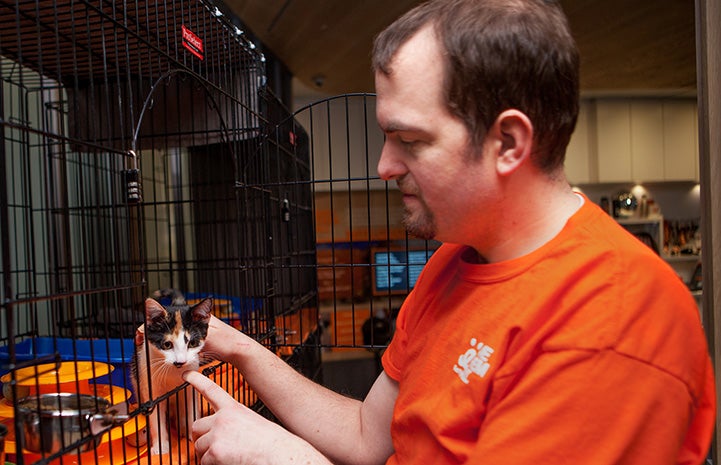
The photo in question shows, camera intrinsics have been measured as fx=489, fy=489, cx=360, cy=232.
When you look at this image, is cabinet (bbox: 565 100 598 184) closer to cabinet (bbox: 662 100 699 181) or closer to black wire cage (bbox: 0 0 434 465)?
cabinet (bbox: 662 100 699 181)

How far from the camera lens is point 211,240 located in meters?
2.22

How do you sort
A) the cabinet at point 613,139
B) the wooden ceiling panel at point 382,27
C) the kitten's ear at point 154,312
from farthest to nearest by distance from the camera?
the cabinet at point 613,139 → the wooden ceiling panel at point 382,27 → the kitten's ear at point 154,312

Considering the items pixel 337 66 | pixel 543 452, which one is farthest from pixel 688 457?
pixel 337 66

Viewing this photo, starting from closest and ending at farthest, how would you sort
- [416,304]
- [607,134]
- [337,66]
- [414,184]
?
1. [414,184]
2. [416,304]
3. [337,66]
4. [607,134]

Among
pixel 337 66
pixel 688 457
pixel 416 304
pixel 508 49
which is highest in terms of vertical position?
pixel 337 66

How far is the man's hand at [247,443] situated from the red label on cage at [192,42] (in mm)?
720

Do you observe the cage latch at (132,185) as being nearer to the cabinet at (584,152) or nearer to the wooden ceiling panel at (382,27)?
the wooden ceiling panel at (382,27)

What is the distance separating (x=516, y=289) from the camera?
515 mm

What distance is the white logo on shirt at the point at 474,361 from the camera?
51cm

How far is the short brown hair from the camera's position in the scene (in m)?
0.48

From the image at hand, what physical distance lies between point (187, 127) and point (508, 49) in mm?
1299

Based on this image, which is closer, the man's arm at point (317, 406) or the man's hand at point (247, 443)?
the man's hand at point (247, 443)

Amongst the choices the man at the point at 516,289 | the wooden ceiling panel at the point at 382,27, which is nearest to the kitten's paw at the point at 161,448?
the man at the point at 516,289

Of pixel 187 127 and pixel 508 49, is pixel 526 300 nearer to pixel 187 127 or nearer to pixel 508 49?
pixel 508 49
